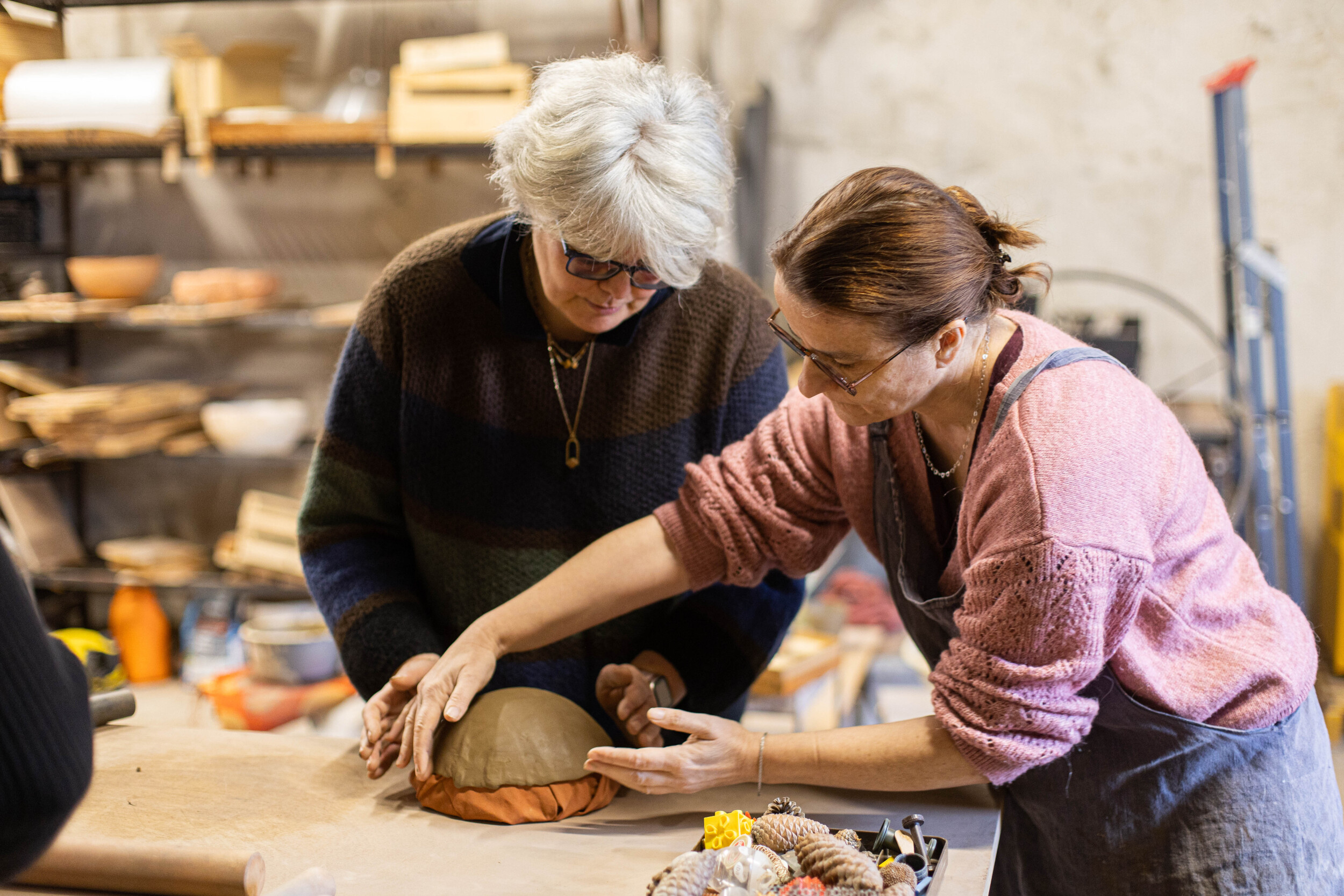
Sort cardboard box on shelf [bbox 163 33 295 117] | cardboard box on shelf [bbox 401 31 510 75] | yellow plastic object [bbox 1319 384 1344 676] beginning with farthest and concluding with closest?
yellow plastic object [bbox 1319 384 1344 676], cardboard box on shelf [bbox 163 33 295 117], cardboard box on shelf [bbox 401 31 510 75]

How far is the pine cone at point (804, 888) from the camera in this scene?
3.59ft

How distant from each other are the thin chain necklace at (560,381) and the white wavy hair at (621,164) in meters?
0.26

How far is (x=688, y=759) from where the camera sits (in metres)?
1.32

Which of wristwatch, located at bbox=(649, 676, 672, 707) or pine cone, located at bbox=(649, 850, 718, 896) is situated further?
wristwatch, located at bbox=(649, 676, 672, 707)

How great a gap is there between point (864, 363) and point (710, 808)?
0.65m

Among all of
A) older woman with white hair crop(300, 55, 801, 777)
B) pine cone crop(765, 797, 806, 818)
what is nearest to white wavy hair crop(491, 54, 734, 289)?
older woman with white hair crop(300, 55, 801, 777)

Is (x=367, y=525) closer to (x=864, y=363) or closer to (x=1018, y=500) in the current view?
(x=864, y=363)

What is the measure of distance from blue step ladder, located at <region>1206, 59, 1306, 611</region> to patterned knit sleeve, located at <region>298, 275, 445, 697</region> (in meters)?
2.85

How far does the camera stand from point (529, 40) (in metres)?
4.10

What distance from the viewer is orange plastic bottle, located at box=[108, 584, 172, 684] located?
4.25 m

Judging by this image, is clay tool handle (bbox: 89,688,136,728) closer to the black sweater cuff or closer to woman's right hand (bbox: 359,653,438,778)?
the black sweater cuff

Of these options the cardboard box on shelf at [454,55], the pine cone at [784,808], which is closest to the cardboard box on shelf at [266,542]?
the cardboard box on shelf at [454,55]

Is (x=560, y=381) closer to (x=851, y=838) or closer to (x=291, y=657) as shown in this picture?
(x=851, y=838)

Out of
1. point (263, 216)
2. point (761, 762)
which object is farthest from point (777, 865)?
point (263, 216)
